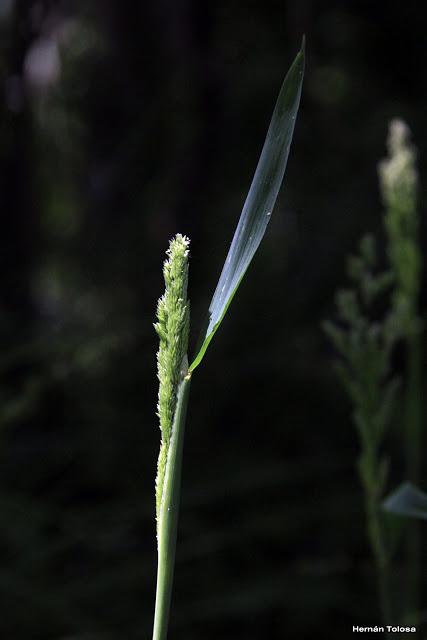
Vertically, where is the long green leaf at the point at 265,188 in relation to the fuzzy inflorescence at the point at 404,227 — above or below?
below

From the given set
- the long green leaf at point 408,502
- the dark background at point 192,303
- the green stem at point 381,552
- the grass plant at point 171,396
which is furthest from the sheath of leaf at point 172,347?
the dark background at point 192,303

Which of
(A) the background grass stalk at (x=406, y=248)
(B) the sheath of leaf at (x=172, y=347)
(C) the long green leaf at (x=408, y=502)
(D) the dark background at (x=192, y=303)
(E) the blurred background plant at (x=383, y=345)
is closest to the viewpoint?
(B) the sheath of leaf at (x=172, y=347)

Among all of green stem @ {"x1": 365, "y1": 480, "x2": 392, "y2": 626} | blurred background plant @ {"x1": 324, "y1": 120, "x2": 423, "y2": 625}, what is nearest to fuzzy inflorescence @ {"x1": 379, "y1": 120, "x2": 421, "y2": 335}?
blurred background plant @ {"x1": 324, "y1": 120, "x2": 423, "y2": 625}

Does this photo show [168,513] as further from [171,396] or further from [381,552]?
[381,552]

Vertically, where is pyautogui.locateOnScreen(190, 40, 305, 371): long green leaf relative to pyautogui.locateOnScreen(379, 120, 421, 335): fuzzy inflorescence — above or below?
below

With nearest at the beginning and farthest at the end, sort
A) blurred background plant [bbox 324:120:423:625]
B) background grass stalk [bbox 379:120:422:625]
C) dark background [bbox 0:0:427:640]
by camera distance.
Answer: blurred background plant [bbox 324:120:423:625] → background grass stalk [bbox 379:120:422:625] → dark background [bbox 0:0:427:640]

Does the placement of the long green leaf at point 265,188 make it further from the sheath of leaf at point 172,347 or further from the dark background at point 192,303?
the dark background at point 192,303

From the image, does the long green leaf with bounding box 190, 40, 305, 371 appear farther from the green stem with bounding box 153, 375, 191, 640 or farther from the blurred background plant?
the blurred background plant
